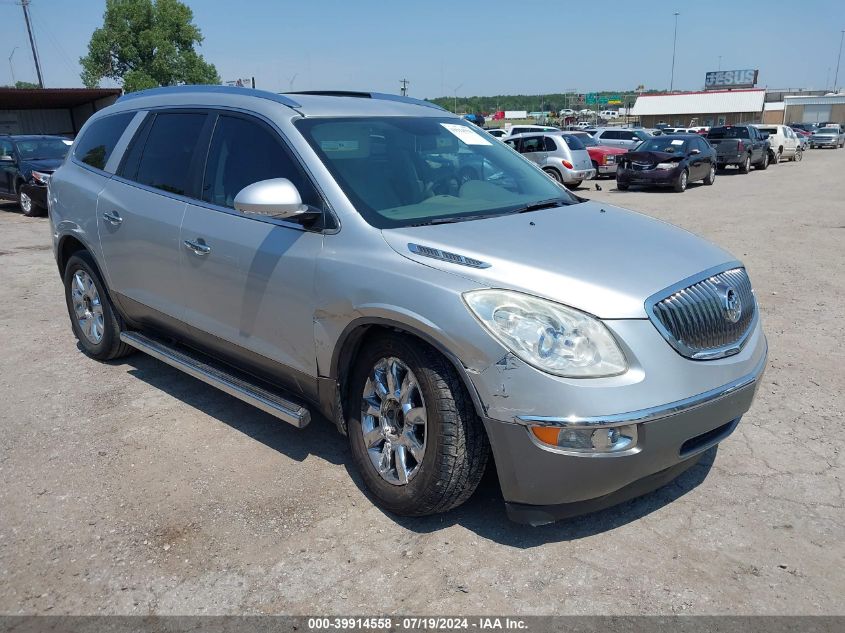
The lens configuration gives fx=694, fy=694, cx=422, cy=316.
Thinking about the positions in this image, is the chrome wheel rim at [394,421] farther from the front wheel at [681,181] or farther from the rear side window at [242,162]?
the front wheel at [681,181]

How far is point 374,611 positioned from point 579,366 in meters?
1.24

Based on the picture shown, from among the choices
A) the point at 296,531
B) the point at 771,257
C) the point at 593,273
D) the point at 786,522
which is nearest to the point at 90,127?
the point at 296,531

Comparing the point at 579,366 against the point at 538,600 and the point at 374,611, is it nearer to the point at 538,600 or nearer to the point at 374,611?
the point at 538,600

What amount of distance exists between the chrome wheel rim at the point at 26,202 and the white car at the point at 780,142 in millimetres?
27206

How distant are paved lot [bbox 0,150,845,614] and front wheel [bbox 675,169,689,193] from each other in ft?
49.7

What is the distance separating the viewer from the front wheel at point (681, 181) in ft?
62.7

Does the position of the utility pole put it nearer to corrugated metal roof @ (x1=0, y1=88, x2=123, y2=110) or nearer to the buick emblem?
corrugated metal roof @ (x1=0, y1=88, x2=123, y2=110)

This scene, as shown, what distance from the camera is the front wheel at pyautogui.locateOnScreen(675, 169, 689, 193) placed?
752 inches

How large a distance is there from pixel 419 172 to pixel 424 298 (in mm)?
1151

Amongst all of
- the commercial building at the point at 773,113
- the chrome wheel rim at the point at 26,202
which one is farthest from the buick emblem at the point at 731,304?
the commercial building at the point at 773,113

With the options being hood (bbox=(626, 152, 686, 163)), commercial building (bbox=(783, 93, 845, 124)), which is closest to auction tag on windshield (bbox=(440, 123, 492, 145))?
hood (bbox=(626, 152, 686, 163))

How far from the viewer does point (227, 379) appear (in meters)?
3.99

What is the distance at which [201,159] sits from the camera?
4164 millimetres

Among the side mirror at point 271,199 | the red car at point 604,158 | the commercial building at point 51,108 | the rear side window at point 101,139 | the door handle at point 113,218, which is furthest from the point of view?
the commercial building at point 51,108
